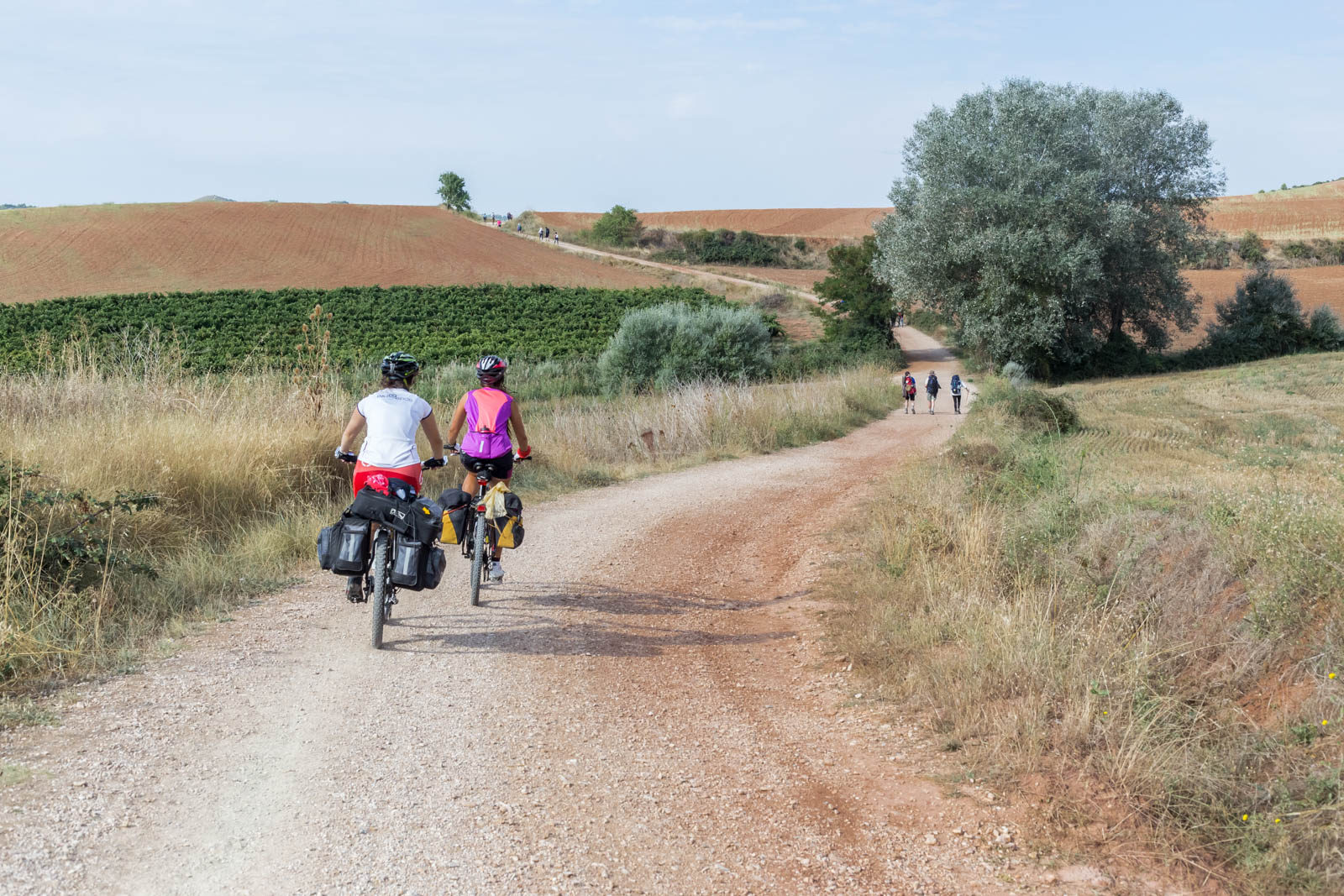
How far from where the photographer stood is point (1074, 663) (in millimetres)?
5039

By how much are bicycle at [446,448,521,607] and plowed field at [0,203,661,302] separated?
5637 cm

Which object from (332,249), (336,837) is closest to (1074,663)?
(336,837)

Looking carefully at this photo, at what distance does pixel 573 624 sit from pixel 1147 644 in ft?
12.6

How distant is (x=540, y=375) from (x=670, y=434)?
56.8ft

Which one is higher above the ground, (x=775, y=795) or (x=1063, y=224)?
(x=1063, y=224)

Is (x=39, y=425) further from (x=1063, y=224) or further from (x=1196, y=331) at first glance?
(x=1196, y=331)

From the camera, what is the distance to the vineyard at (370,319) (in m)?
39.4

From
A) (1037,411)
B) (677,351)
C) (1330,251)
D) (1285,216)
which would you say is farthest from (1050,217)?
(1285,216)

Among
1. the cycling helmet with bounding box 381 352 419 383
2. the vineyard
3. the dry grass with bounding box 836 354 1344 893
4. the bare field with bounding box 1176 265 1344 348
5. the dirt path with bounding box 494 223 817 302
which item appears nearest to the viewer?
the dry grass with bounding box 836 354 1344 893

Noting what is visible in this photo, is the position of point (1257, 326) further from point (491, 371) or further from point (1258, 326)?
point (491, 371)

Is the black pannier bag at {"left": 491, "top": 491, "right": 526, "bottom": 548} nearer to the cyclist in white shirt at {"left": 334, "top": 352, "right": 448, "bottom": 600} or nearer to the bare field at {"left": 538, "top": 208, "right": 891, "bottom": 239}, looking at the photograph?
the cyclist in white shirt at {"left": 334, "top": 352, "right": 448, "bottom": 600}

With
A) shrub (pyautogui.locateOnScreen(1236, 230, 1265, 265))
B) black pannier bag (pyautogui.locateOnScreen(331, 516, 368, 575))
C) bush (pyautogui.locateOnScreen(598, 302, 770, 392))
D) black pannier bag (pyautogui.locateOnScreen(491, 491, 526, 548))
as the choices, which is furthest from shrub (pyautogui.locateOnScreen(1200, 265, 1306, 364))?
black pannier bag (pyautogui.locateOnScreen(331, 516, 368, 575))

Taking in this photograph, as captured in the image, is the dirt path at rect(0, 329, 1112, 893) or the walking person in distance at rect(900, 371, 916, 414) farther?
the walking person in distance at rect(900, 371, 916, 414)

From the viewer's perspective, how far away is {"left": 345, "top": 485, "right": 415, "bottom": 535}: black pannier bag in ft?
20.5
